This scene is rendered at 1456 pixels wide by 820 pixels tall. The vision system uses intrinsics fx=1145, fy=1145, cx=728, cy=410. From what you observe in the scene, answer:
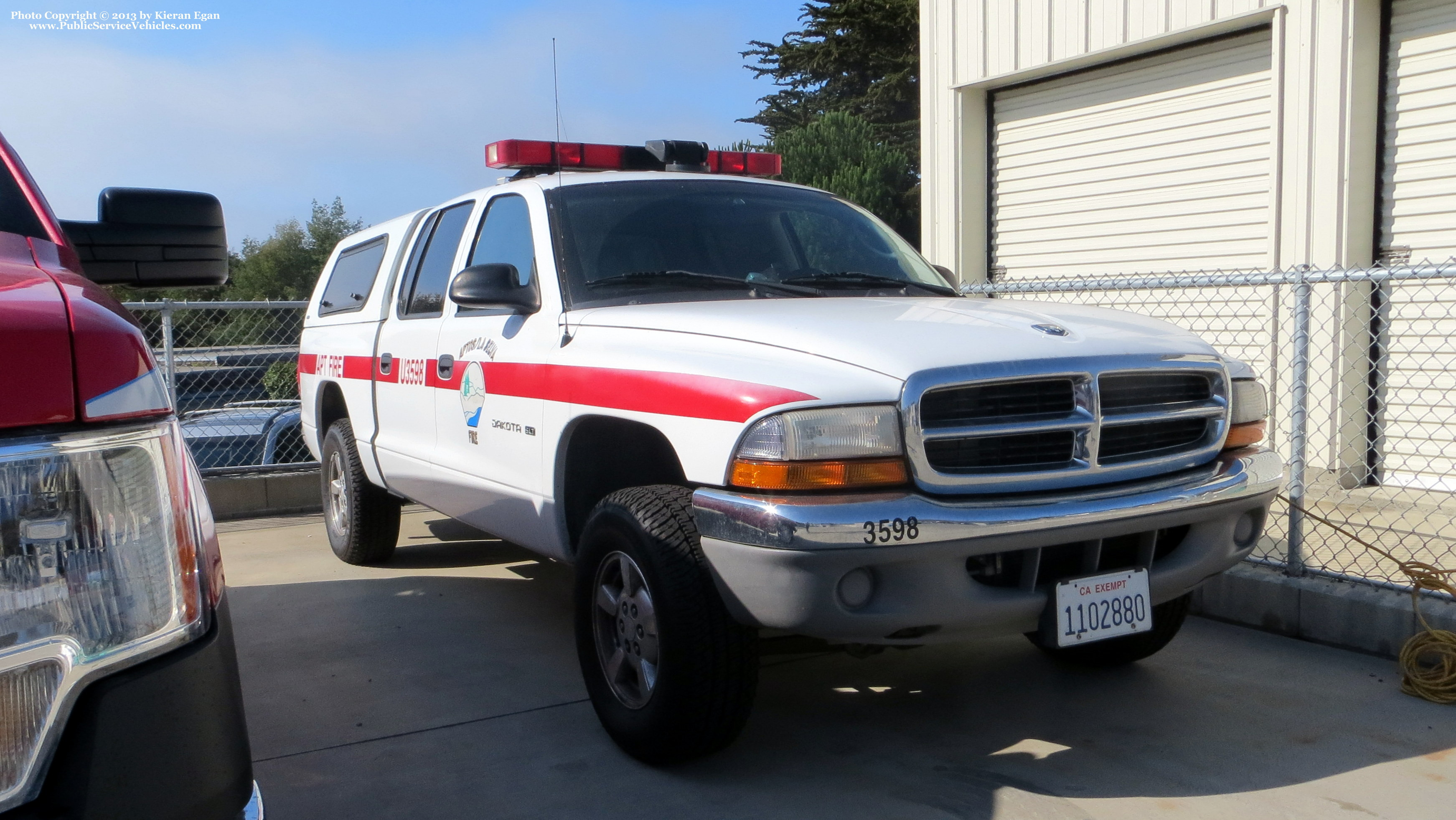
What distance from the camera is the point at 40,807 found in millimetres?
1325

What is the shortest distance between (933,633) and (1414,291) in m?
5.44

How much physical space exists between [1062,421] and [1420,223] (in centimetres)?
511

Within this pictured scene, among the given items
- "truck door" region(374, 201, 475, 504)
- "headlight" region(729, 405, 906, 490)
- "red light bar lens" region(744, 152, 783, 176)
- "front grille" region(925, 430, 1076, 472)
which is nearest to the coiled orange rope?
"front grille" region(925, 430, 1076, 472)

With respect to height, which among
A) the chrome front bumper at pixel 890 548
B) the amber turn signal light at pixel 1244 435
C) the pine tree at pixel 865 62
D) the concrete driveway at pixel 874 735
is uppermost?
the pine tree at pixel 865 62

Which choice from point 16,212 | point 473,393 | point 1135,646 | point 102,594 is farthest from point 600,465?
point 102,594

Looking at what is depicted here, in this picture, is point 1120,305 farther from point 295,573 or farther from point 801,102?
point 801,102

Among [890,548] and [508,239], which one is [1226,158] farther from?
[890,548]

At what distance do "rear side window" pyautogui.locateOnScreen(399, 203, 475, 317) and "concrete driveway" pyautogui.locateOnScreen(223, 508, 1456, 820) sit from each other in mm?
1394

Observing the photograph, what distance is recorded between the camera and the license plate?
9.72ft

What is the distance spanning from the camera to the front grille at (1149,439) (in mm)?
3117

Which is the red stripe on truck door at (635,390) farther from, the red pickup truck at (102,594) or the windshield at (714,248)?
the red pickup truck at (102,594)

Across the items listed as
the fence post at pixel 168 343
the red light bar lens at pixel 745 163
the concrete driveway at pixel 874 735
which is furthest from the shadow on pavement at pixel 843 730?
the fence post at pixel 168 343

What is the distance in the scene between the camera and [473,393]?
4.28 meters

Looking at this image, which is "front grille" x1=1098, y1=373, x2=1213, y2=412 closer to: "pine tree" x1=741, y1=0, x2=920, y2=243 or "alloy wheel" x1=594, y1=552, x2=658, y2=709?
"alloy wheel" x1=594, y1=552, x2=658, y2=709
